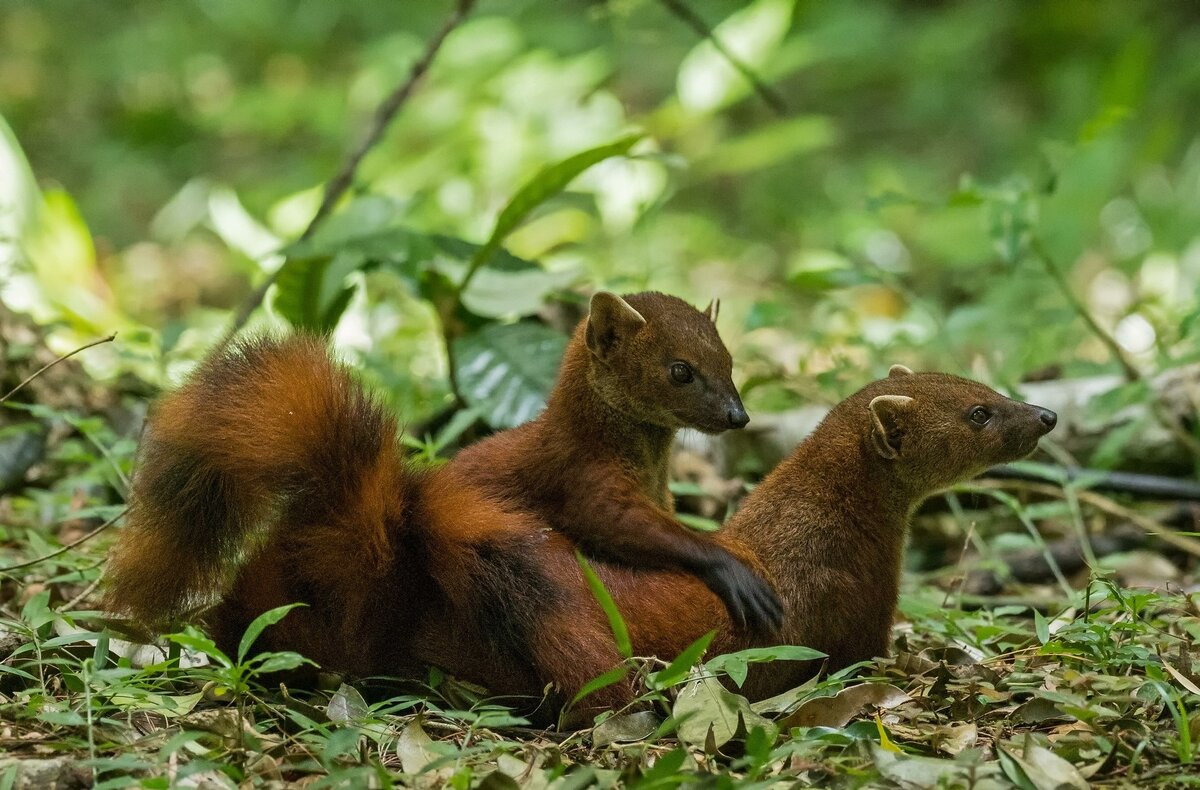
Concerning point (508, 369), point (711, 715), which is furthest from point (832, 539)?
point (508, 369)

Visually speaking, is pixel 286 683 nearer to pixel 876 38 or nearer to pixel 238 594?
pixel 238 594

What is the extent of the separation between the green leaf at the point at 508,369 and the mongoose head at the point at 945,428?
4.96 feet

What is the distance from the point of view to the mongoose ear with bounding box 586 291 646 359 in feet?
13.1

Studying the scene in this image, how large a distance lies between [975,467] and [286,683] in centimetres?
214

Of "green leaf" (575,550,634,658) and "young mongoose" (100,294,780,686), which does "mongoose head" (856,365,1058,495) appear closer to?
"young mongoose" (100,294,780,686)

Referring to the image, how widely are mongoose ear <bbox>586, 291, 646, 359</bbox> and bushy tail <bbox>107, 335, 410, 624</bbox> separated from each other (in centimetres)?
91

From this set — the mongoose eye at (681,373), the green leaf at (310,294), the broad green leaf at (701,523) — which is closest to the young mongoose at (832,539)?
the mongoose eye at (681,373)

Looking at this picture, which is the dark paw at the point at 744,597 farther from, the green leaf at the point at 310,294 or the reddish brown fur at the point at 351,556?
the green leaf at the point at 310,294

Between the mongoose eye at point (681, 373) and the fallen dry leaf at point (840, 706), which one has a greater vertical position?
the mongoose eye at point (681, 373)

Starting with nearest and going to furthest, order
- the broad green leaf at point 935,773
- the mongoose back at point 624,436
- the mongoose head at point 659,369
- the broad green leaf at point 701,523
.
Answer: the broad green leaf at point 935,773, the mongoose back at point 624,436, the mongoose head at point 659,369, the broad green leaf at point 701,523

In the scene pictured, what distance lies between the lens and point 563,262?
7172mm

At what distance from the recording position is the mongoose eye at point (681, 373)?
3967 mm

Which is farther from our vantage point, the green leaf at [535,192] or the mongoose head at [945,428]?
the green leaf at [535,192]

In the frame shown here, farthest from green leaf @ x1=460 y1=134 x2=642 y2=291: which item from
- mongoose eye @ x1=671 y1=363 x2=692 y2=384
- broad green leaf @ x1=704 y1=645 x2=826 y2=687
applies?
broad green leaf @ x1=704 y1=645 x2=826 y2=687
